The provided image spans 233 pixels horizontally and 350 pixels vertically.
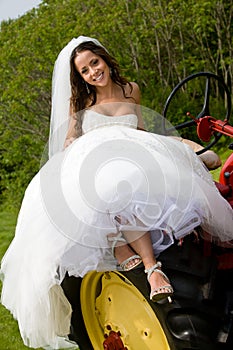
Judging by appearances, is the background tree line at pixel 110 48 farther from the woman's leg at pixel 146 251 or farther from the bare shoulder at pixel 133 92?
the woman's leg at pixel 146 251

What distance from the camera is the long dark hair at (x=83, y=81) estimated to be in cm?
352

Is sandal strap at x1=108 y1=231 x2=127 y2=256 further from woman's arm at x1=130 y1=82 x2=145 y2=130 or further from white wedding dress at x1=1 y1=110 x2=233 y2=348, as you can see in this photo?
woman's arm at x1=130 y1=82 x2=145 y2=130

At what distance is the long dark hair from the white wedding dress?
46cm

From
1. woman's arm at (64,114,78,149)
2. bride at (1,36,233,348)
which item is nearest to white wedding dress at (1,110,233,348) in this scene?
bride at (1,36,233,348)

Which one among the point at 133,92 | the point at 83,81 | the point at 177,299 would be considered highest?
the point at 83,81

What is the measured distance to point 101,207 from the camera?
2.77 meters

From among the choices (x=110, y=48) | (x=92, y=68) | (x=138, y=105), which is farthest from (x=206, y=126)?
(x=110, y=48)

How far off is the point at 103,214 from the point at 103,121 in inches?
26.1

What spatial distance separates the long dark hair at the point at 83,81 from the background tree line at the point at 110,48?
5.30 metres

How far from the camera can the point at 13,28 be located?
1018 centimetres

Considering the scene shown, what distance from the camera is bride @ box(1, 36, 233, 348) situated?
9.07ft

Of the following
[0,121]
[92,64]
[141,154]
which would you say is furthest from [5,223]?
[141,154]

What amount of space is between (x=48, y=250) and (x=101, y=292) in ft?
1.84

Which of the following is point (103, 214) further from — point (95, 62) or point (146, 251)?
point (95, 62)
